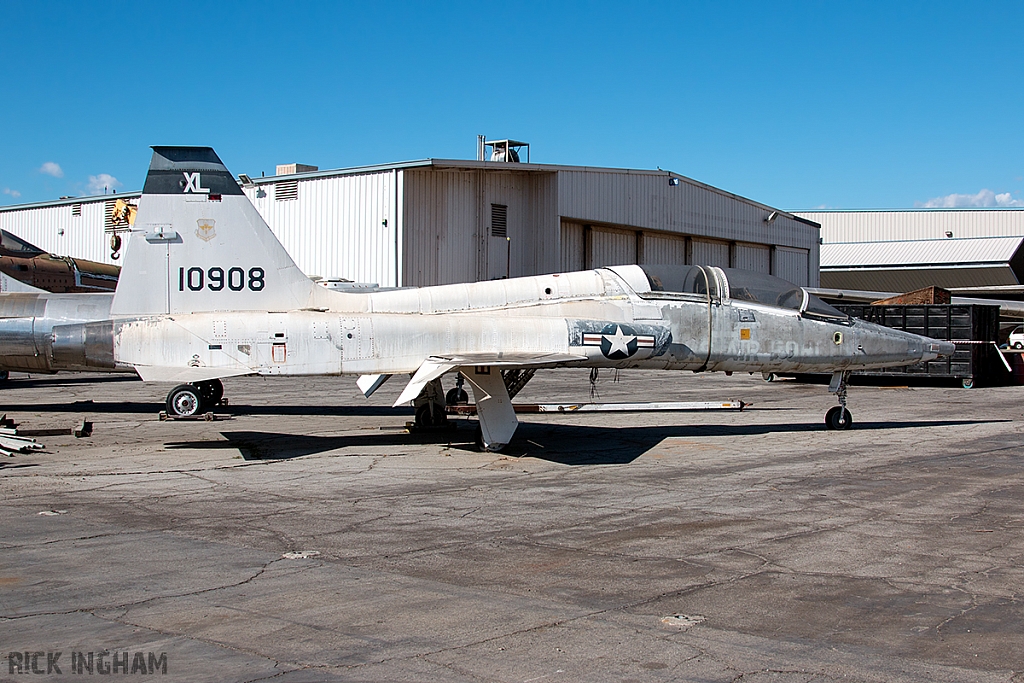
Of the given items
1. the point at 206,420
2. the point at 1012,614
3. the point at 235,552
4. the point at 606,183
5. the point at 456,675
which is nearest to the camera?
the point at 456,675

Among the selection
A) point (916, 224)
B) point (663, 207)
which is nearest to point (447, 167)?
point (663, 207)

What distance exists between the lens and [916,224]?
79.2m

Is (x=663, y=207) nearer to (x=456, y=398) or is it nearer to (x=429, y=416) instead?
(x=456, y=398)

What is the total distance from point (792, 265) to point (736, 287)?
34.6m

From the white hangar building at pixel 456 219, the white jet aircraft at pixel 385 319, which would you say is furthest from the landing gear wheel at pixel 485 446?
the white hangar building at pixel 456 219

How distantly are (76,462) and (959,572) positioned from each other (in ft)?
34.1

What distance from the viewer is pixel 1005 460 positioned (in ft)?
39.3

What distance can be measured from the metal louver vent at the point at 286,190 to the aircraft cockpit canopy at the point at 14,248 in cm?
846

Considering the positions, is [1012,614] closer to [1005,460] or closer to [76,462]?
[1005,460]

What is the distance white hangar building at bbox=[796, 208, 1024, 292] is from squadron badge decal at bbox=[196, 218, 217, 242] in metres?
54.7

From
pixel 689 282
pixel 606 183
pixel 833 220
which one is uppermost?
pixel 833 220

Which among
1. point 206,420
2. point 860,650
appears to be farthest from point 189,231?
point 860,650

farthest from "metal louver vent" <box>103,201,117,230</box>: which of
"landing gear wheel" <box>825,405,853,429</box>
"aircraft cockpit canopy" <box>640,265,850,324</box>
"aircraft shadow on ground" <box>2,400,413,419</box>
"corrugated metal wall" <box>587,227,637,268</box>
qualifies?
"landing gear wheel" <box>825,405,853,429</box>

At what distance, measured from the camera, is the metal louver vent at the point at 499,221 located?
33438 mm
